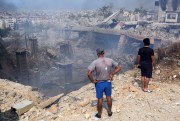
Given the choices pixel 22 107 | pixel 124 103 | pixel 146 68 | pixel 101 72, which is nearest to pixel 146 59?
pixel 146 68

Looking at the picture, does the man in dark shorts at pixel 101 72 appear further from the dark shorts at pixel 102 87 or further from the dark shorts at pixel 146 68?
the dark shorts at pixel 146 68

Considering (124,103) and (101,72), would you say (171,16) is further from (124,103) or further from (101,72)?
(101,72)

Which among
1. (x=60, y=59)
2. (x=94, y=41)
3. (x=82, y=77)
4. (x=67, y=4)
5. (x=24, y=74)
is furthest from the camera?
(x=67, y=4)

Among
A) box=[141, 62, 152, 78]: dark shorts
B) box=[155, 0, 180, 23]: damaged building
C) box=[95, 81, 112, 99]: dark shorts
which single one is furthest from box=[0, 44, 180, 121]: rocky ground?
box=[155, 0, 180, 23]: damaged building

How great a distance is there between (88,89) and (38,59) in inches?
504

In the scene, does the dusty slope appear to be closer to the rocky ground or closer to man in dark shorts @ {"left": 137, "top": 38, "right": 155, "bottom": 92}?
the rocky ground

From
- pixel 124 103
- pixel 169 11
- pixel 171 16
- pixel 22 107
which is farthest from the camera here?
pixel 169 11

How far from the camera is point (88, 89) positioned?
24.8 ft

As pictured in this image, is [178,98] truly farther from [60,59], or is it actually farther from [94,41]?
[94,41]

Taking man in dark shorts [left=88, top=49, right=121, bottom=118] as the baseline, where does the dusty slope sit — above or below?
below

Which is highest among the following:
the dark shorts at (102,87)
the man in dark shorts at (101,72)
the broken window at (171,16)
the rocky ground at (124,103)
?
the broken window at (171,16)

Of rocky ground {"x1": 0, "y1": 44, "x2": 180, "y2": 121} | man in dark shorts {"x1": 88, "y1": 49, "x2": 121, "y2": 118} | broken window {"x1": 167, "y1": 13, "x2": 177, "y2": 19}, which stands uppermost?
broken window {"x1": 167, "y1": 13, "x2": 177, "y2": 19}

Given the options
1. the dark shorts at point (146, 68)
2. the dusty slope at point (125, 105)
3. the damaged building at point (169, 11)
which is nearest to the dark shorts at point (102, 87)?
the dusty slope at point (125, 105)

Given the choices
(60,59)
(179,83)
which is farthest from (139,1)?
(179,83)
